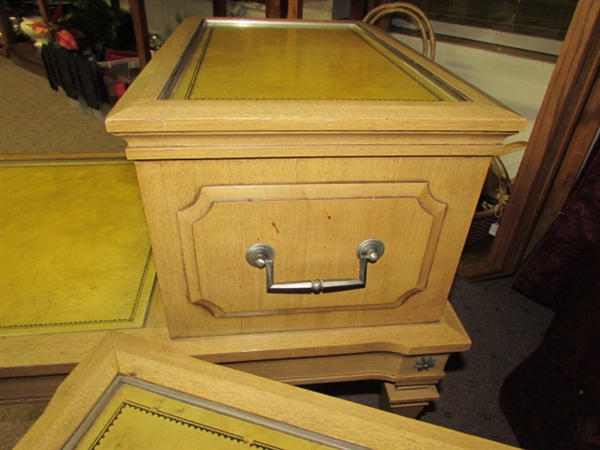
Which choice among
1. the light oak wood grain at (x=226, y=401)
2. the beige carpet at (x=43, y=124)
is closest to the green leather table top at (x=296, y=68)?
the light oak wood grain at (x=226, y=401)

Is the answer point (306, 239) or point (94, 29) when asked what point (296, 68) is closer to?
point (306, 239)

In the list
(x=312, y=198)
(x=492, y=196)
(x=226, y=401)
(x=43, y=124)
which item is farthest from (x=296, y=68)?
(x=43, y=124)

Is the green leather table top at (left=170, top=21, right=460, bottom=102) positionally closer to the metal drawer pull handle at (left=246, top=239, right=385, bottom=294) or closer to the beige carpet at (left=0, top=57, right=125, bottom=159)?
the metal drawer pull handle at (left=246, top=239, right=385, bottom=294)

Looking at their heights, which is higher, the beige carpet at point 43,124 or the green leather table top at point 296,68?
the green leather table top at point 296,68

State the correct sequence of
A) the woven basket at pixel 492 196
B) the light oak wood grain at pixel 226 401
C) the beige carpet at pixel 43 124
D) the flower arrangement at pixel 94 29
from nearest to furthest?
the light oak wood grain at pixel 226 401 < the woven basket at pixel 492 196 < the beige carpet at pixel 43 124 < the flower arrangement at pixel 94 29

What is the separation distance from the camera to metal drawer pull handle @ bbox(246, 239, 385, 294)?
51 cm

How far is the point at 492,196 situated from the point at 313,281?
3.95ft

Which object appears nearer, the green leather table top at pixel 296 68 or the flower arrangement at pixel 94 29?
the green leather table top at pixel 296 68

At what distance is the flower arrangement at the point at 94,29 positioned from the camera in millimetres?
2262

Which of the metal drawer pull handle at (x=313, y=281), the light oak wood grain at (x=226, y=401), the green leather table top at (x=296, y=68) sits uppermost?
the green leather table top at (x=296, y=68)

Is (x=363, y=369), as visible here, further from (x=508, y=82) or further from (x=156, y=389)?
(x=508, y=82)

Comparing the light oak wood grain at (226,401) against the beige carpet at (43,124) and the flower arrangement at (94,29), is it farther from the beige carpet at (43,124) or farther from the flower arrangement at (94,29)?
the flower arrangement at (94,29)

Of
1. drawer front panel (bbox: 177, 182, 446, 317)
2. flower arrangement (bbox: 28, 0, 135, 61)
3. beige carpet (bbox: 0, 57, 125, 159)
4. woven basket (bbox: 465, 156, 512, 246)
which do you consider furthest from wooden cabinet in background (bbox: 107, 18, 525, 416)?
flower arrangement (bbox: 28, 0, 135, 61)

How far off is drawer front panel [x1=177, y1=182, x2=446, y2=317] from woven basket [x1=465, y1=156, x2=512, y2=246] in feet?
2.96
